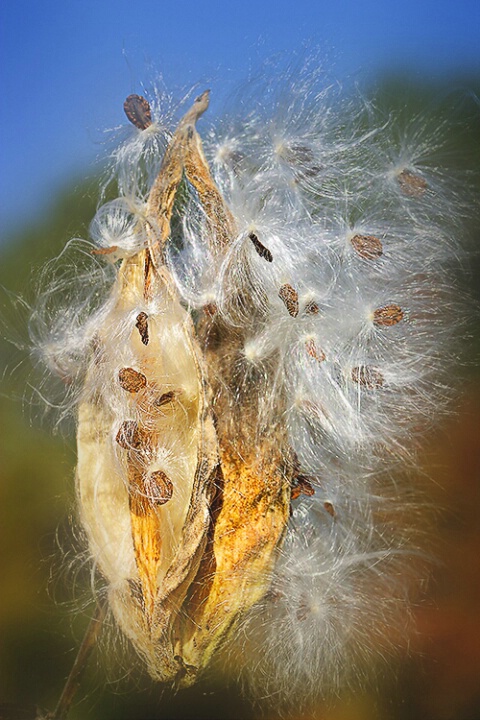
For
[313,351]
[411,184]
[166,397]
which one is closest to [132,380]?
[166,397]

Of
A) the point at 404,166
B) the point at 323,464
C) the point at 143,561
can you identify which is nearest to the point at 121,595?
the point at 143,561

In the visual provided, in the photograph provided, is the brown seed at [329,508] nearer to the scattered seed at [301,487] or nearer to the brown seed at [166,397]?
the scattered seed at [301,487]

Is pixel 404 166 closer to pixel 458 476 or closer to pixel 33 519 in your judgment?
pixel 458 476

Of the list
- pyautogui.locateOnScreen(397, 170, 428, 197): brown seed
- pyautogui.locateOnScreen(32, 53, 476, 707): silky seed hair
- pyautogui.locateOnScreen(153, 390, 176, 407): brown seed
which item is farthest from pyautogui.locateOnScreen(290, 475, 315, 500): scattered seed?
pyautogui.locateOnScreen(397, 170, 428, 197): brown seed

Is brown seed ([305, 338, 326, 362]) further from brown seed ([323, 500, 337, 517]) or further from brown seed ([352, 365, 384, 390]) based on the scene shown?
brown seed ([323, 500, 337, 517])

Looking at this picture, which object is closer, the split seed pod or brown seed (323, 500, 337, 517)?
the split seed pod

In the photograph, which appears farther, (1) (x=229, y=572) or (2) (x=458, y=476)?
(2) (x=458, y=476)

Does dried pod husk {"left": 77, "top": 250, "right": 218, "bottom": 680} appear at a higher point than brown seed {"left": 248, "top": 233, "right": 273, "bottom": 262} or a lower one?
lower

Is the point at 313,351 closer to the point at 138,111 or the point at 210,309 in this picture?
the point at 210,309
